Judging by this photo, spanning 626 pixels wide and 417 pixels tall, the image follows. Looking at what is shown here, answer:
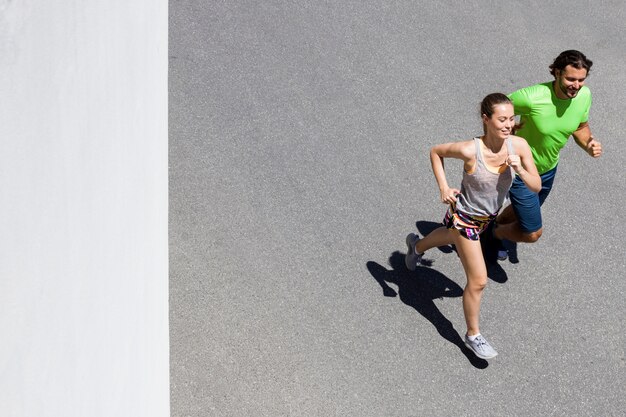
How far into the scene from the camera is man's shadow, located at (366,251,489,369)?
247 inches

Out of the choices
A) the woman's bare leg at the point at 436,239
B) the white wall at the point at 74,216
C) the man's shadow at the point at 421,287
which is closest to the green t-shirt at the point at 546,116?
the woman's bare leg at the point at 436,239

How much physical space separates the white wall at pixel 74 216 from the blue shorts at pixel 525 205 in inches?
100

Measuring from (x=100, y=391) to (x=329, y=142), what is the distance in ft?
13.3

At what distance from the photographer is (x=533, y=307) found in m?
6.39

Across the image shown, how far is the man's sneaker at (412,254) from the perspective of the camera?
253 inches

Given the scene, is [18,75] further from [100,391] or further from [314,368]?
[314,368]

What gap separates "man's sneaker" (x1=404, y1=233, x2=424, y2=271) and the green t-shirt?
1.04 metres

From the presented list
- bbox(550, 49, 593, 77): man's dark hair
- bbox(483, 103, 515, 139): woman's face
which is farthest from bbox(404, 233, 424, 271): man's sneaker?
bbox(550, 49, 593, 77): man's dark hair

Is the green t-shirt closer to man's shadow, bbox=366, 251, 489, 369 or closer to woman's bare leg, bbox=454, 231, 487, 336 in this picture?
woman's bare leg, bbox=454, 231, 487, 336

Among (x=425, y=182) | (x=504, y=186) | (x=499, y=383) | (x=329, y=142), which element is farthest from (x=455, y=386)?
(x=329, y=142)

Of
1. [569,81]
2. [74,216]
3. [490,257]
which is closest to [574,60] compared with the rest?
[569,81]

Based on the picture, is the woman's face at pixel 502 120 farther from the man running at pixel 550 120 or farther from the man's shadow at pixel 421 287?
the man's shadow at pixel 421 287

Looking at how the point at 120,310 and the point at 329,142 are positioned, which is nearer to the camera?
the point at 120,310

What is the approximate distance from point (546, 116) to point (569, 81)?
0.96ft
